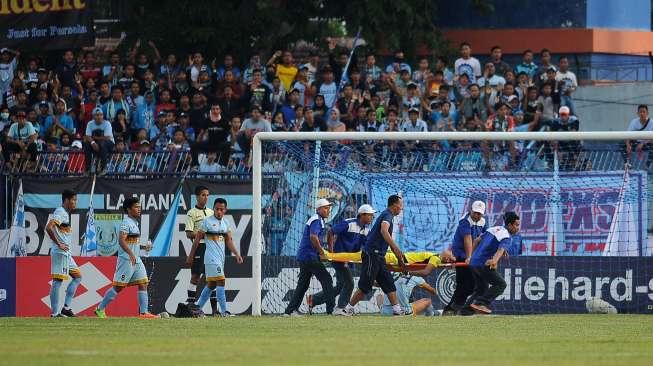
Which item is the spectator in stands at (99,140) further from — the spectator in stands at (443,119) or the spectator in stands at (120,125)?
the spectator in stands at (443,119)

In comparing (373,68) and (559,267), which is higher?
(373,68)

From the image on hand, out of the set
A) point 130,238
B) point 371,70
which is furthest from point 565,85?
point 130,238

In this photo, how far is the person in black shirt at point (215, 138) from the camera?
24.8 m

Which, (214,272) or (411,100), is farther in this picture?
(411,100)

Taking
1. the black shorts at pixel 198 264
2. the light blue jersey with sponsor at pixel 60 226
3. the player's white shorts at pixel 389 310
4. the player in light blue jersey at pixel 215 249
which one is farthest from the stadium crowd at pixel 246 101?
the light blue jersey with sponsor at pixel 60 226

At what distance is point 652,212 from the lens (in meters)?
23.3

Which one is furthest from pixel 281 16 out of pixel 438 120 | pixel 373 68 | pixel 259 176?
pixel 259 176

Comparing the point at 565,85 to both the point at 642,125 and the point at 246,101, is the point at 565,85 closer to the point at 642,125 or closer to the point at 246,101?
the point at 642,125

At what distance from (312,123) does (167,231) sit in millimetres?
3274

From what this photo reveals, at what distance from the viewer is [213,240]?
70.1 ft

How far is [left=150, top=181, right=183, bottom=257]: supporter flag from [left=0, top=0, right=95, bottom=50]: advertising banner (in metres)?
5.25

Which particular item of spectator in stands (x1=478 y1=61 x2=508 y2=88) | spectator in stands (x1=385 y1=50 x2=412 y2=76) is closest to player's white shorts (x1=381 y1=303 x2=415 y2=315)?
spectator in stands (x1=478 y1=61 x2=508 y2=88)

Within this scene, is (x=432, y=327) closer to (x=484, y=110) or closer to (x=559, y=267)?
(x=559, y=267)

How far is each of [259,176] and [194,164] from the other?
10.7 feet
